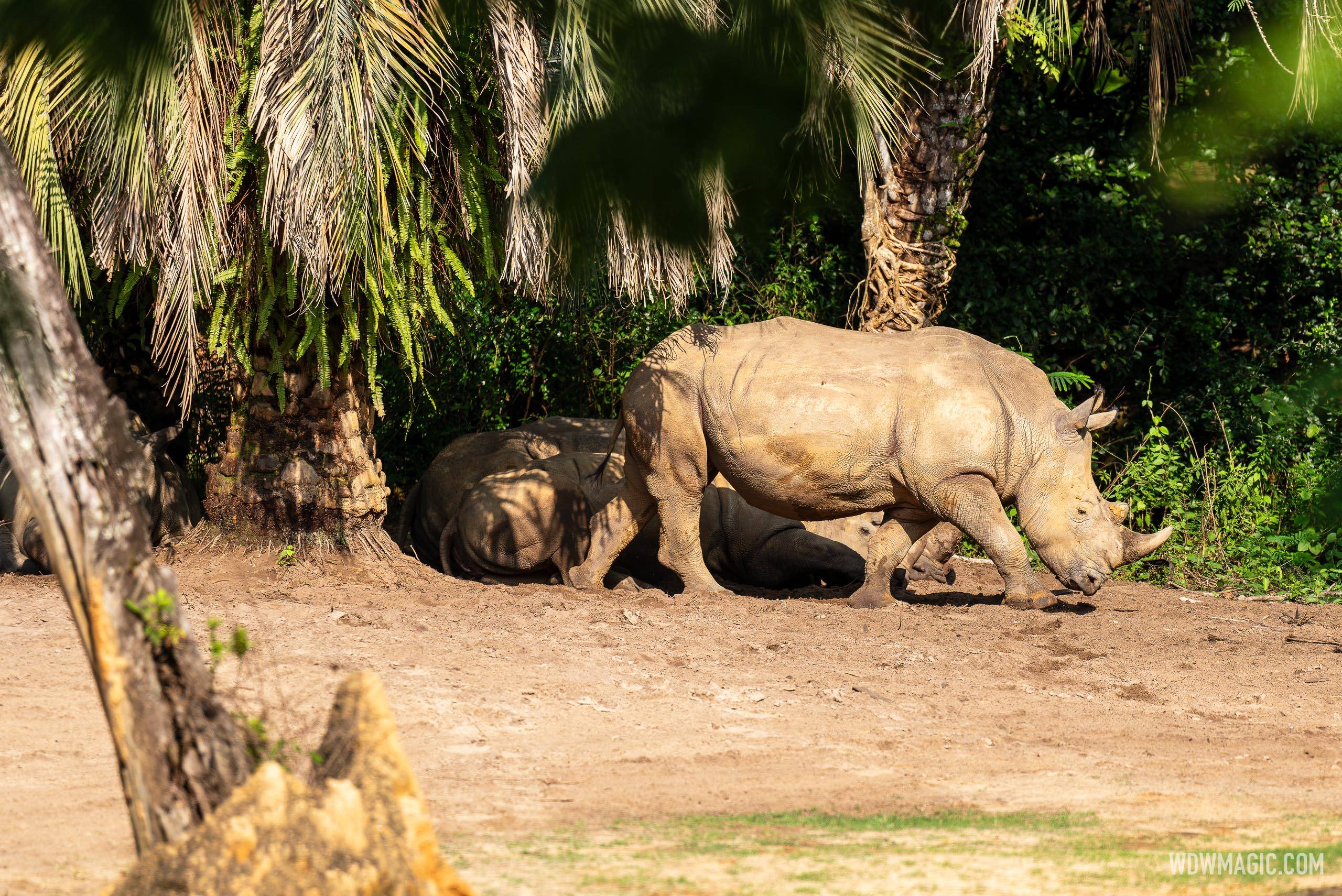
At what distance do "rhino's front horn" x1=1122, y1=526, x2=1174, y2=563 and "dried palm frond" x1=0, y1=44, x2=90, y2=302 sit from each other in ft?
20.4

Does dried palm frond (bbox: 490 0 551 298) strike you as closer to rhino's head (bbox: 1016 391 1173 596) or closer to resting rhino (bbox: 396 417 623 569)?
resting rhino (bbox: 396 417 623 569)

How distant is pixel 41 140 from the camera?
7.29 metres

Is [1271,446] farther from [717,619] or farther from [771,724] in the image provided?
[771,724]

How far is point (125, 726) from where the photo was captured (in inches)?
123

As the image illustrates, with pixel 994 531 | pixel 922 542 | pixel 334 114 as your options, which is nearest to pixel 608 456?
pixel 922 542

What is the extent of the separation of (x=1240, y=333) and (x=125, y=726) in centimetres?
1163

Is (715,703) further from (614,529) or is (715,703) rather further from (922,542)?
(922,542)

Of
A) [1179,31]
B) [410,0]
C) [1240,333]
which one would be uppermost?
[1179,31]

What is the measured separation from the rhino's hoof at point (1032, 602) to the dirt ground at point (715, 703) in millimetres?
172

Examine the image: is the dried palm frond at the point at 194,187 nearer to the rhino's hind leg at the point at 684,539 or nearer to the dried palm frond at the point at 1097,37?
the rhino's hind leg at the point at 684,539

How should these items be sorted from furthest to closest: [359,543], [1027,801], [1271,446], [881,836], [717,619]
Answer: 1. [1271,446]
2. [359,543]
3. [717,619]
4. [1027,801]
5. [881,836]

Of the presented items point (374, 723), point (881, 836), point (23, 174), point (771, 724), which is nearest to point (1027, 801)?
point (881, 836)

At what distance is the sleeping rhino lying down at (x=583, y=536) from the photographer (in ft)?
30.8

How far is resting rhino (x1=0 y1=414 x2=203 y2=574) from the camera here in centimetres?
882
